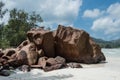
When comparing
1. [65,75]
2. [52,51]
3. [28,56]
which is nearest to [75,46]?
[52,51]

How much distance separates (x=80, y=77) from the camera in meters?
12.7

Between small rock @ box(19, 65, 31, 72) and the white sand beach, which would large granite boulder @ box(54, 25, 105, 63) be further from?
small rock @ box(19, 65, 31, 72)

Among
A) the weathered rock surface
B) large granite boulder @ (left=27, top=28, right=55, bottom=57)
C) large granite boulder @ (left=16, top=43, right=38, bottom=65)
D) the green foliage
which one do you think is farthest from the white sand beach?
the green foliage

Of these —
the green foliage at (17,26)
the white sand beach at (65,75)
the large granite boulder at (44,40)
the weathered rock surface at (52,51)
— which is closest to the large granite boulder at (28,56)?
the weathered rock surface at (52,51)

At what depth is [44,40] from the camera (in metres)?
18.5

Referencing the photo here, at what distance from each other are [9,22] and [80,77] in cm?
3761

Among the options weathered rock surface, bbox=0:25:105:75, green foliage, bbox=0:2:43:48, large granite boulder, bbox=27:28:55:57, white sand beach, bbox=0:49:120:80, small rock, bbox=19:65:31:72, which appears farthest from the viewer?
green foliage, bbox=0:2:43:48

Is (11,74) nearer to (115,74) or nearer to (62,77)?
(62,77)

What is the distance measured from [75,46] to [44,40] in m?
2.26

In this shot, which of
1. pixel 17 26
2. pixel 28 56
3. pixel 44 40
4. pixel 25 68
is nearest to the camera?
pixel 25 68

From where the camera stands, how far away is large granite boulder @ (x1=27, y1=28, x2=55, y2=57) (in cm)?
1842

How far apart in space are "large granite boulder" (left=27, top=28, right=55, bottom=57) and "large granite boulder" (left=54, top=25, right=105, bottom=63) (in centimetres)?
90

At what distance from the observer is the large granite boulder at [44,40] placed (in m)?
18.4

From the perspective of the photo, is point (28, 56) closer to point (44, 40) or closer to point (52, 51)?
point (44, 40)
